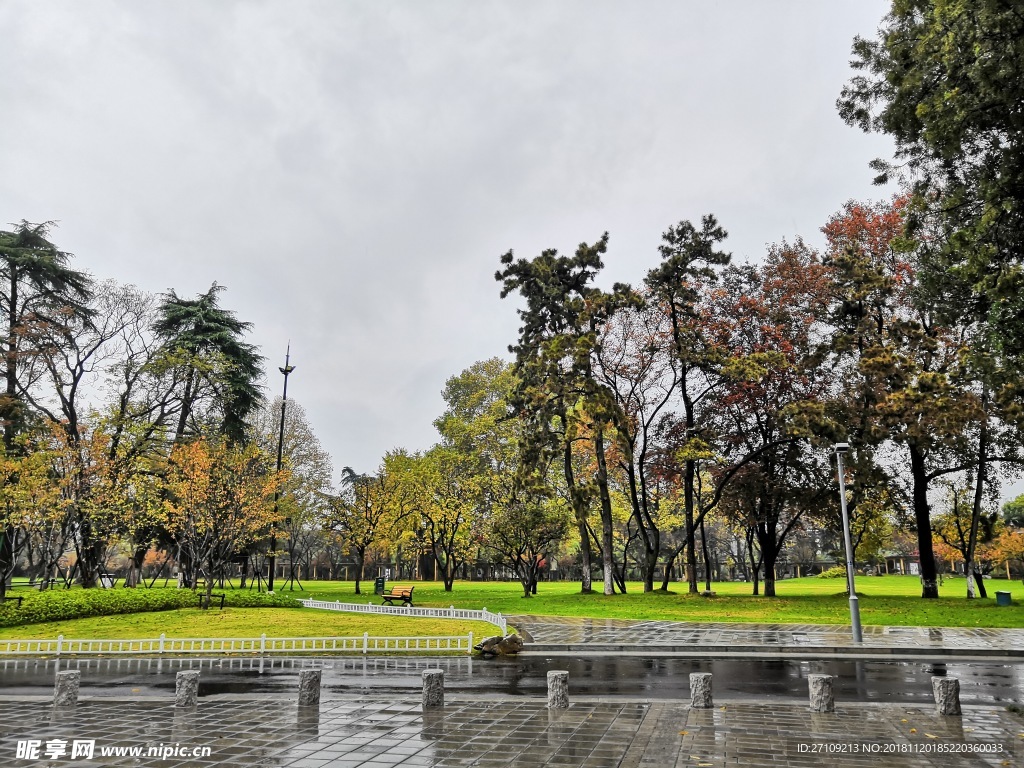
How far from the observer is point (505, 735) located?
331 inches

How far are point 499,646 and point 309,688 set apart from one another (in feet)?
21.9

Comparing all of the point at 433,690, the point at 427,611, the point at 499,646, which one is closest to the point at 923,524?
the point at 427,611

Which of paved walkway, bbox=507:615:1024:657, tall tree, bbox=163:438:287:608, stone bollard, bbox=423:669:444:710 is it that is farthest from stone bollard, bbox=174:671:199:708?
tall tree, bbox=163:438:287:608

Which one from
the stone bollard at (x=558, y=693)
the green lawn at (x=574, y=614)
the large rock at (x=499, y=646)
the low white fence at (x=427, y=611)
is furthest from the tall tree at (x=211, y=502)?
the stone bollard at (x=558, y=693)

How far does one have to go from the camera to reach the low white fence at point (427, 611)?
2102 centimetres

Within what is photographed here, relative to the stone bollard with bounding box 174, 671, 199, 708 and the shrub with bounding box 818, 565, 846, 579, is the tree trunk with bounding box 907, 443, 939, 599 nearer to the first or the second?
the stone bollard with bounding box 174, 671, 199, 708

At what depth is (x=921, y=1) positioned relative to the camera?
12773 millimetres

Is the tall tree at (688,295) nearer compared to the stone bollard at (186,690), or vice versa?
the stone bollard at (186,690)

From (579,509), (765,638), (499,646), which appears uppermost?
(579,509)

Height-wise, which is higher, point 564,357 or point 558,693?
point 564,357

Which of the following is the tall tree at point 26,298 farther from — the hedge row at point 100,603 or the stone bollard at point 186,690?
the stone bollard at point 186,690

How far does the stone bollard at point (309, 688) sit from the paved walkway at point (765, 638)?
7583mm

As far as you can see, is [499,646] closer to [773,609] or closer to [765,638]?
[765,638]

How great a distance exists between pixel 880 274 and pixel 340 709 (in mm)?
29105
